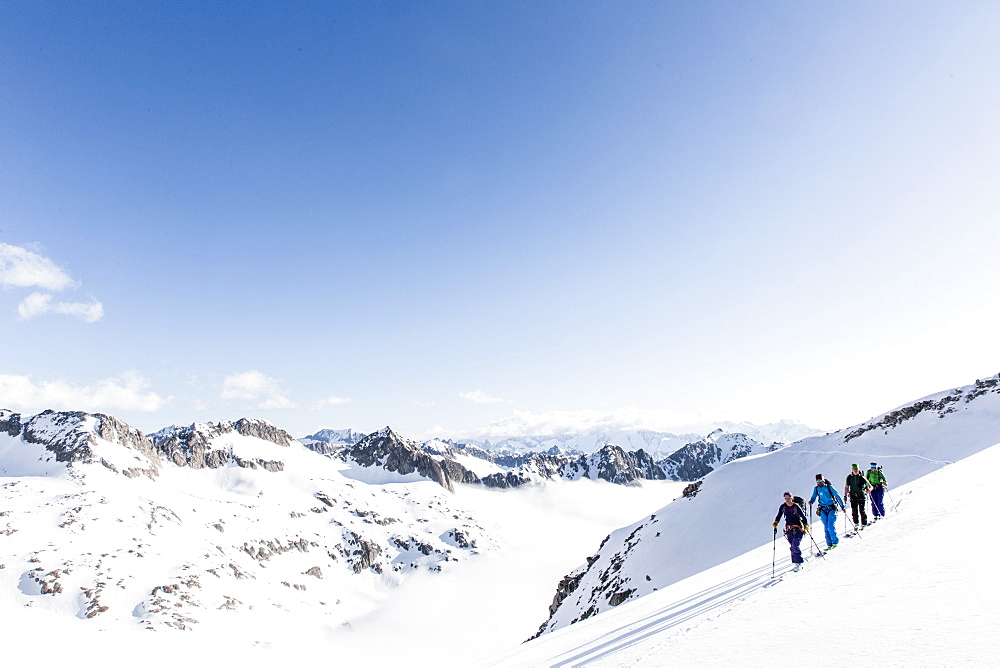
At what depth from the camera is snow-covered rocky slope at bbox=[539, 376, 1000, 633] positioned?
33.6 metres

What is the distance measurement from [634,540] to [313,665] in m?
70.5

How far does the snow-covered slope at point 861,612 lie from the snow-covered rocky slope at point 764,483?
22919 mm

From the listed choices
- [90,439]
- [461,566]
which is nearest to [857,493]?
[461,566]

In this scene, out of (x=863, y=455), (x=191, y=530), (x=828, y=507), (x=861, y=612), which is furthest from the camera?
(x=191, y=530)

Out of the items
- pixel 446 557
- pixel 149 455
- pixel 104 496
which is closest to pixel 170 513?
pixel 104 496

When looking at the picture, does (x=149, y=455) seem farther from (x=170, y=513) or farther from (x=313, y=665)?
(x=313, y=665)

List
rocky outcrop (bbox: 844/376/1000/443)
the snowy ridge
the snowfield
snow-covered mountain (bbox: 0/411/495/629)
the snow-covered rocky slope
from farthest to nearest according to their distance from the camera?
the snowy ridge < snow-covered mountain (bbox: 0/411/495/629) < rocky outcrop (bbox: 844/376/1000/443) < the snow-covered rocky slope < the snowfield

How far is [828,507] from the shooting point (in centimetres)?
1543

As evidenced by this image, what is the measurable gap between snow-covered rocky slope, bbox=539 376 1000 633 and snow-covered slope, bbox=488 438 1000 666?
22.9 metres

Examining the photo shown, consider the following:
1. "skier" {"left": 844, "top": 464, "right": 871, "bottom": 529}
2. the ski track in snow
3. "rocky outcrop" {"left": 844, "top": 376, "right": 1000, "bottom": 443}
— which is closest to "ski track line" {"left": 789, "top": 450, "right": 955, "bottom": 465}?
the ski track in snow

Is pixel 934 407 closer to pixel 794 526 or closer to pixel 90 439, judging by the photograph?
pixel 794 526

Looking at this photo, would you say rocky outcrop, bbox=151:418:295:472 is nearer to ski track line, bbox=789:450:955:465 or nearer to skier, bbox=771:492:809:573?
ski track line, bbox=789:450:955:465

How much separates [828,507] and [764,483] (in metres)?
31.0

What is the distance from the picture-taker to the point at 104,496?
11162 cm
